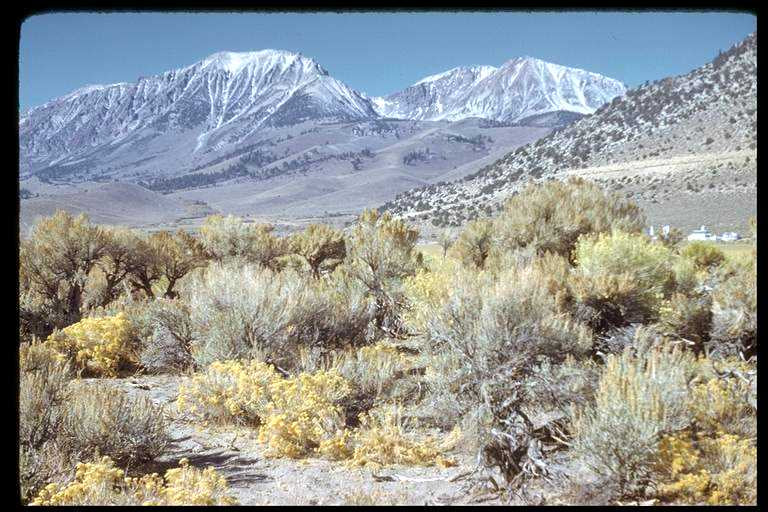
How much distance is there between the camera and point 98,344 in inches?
296

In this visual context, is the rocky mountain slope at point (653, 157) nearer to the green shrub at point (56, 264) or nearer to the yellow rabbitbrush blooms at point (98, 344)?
the yellow rabbitbrush blooms at point (98, 344)

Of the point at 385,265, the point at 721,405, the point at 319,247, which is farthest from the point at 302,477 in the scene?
the point at 319,247

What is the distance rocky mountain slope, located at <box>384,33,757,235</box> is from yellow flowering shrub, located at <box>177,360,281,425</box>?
440 cm

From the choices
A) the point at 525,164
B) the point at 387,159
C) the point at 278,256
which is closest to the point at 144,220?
the point at 525,164

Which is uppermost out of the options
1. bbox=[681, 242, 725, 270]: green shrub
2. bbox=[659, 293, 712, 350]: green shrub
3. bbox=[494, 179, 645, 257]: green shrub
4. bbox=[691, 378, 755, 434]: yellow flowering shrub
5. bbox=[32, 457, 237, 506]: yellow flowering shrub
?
bbox=[494, 179, 645, 257]: green shrub

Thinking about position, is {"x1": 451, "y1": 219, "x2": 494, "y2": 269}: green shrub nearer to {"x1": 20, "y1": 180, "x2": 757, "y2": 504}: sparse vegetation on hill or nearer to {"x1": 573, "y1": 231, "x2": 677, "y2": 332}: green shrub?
{"x1": 20, "y1": 180, "x2": 757, "y2": 504}: sparse vegetation on hill

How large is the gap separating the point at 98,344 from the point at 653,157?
28.3m

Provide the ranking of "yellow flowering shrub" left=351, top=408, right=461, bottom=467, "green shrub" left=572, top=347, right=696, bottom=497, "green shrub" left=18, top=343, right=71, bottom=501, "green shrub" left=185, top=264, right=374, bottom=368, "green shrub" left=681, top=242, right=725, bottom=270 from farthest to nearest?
"green shrub" left=681, top=242, right=725, bottom=270 < "green shrub" left=185, top=264, right=374, bottom=368 < "yellow flowering shrub" left=351, top=408, right=461, bottom=467 < "green shrub" left=18, top=343, right=71, bottom=501 < "green shrub" left=572, top=347, right=696, bottom=497

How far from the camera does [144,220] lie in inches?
4380

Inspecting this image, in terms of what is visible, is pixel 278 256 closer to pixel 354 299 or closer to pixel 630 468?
pixel 354 299

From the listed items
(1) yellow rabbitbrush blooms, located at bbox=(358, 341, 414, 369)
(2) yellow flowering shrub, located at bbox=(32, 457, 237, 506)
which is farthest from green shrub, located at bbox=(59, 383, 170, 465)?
(1) yellow rabbitbrush blooms, located at bbox=(358, 341, 414, 369)

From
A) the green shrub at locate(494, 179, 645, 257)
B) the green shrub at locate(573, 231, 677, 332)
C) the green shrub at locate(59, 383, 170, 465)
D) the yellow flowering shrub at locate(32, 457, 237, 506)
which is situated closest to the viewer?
the yellow flowering shrub at locate(32, 457, 237, 506)

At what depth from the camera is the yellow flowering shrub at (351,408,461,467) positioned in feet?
14.8
